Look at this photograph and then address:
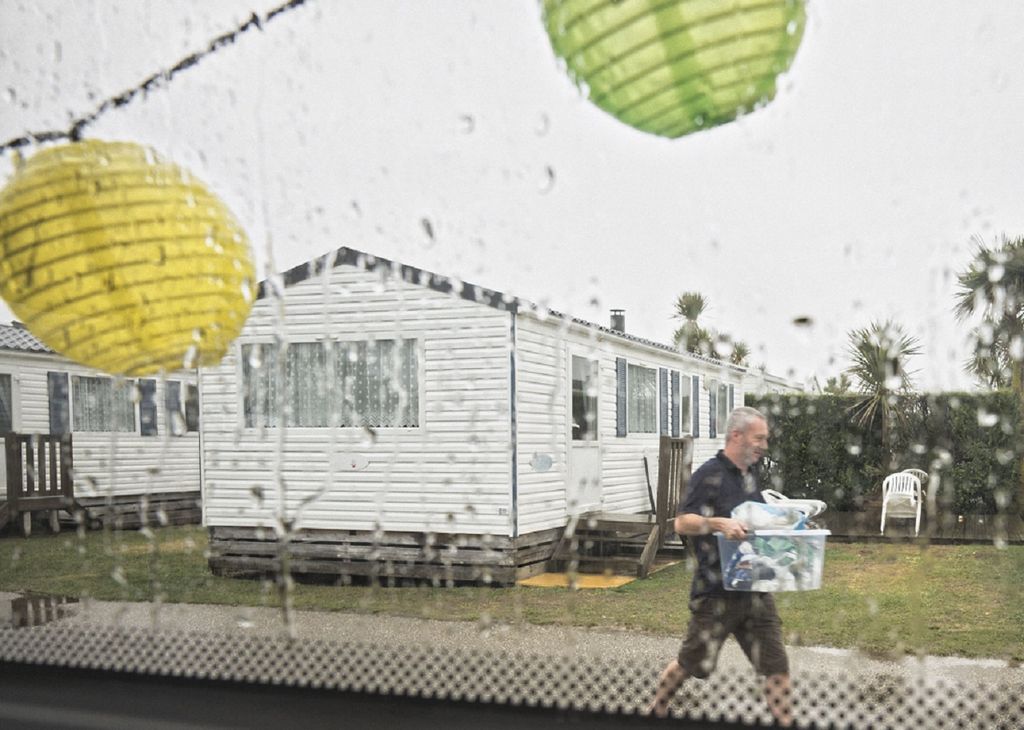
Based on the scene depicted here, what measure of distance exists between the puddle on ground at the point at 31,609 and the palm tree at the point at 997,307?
1408 millimetres

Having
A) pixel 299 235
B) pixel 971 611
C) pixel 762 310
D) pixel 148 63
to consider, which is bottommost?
pixel 971 611

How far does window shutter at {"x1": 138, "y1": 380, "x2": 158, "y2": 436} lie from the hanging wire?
442mm

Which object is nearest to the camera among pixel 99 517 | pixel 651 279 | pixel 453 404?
pixel 651 279

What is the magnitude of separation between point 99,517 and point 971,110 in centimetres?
163

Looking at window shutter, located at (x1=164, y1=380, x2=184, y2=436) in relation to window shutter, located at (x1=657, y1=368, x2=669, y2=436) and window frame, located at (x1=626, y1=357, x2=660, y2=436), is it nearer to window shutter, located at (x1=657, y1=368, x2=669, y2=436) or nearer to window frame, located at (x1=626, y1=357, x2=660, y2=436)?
window frame, located at (x1=626, y1=357, x2=660, y2=436)

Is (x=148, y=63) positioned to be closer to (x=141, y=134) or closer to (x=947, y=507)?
(x=141, y=134)

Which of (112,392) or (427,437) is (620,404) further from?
(112,392)

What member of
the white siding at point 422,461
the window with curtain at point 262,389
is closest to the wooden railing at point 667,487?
the white siding at point 422,461

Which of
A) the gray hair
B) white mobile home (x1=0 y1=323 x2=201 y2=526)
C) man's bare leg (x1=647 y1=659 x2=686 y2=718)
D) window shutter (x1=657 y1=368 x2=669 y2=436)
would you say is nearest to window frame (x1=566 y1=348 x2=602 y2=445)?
window shutter (x1=657 y1=368 x2=669 y2=436)

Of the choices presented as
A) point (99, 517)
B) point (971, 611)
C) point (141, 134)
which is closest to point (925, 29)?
point (141, 134)

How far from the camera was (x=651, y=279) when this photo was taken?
1191 millimetres

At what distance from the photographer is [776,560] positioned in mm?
1259

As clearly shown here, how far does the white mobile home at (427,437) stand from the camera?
281 cm

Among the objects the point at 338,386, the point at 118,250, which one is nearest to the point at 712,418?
the point at 338,386
